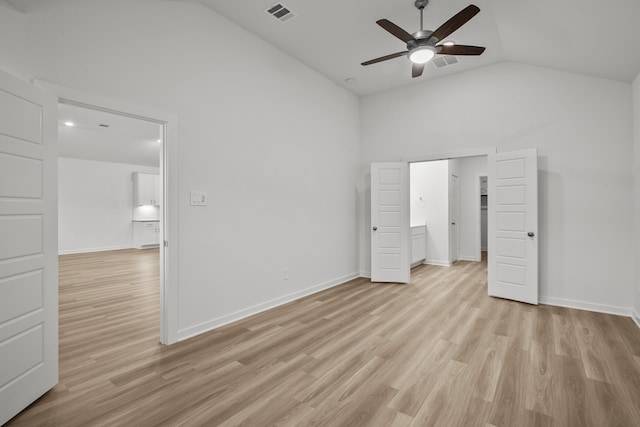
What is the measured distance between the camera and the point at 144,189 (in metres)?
10.1

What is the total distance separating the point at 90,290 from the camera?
4.78m

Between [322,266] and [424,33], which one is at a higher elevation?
[424,33]

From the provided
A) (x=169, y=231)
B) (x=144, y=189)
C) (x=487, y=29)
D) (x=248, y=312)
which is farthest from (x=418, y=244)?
(x=144, y=189)

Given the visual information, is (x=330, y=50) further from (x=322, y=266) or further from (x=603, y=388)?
(x=603, y=388)

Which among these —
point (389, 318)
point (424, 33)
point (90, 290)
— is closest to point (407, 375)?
point (389, 318)

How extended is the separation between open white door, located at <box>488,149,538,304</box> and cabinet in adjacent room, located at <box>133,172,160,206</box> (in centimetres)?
1009

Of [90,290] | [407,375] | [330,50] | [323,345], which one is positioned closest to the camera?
[407,375]

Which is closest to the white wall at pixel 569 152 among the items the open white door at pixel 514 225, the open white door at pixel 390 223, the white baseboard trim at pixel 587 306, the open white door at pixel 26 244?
the white baseboard trim at pixel 587 306

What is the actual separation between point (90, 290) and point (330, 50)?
5143 mm

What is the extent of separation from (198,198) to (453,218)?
599 cm

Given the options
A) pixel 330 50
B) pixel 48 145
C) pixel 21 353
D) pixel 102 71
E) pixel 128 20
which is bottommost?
pixel 21 353

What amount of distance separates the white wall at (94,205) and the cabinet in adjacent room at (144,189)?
0.86 feet

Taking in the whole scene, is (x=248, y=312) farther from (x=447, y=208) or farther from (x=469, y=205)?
(x=469, y=205)

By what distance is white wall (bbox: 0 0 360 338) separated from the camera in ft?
7.65
